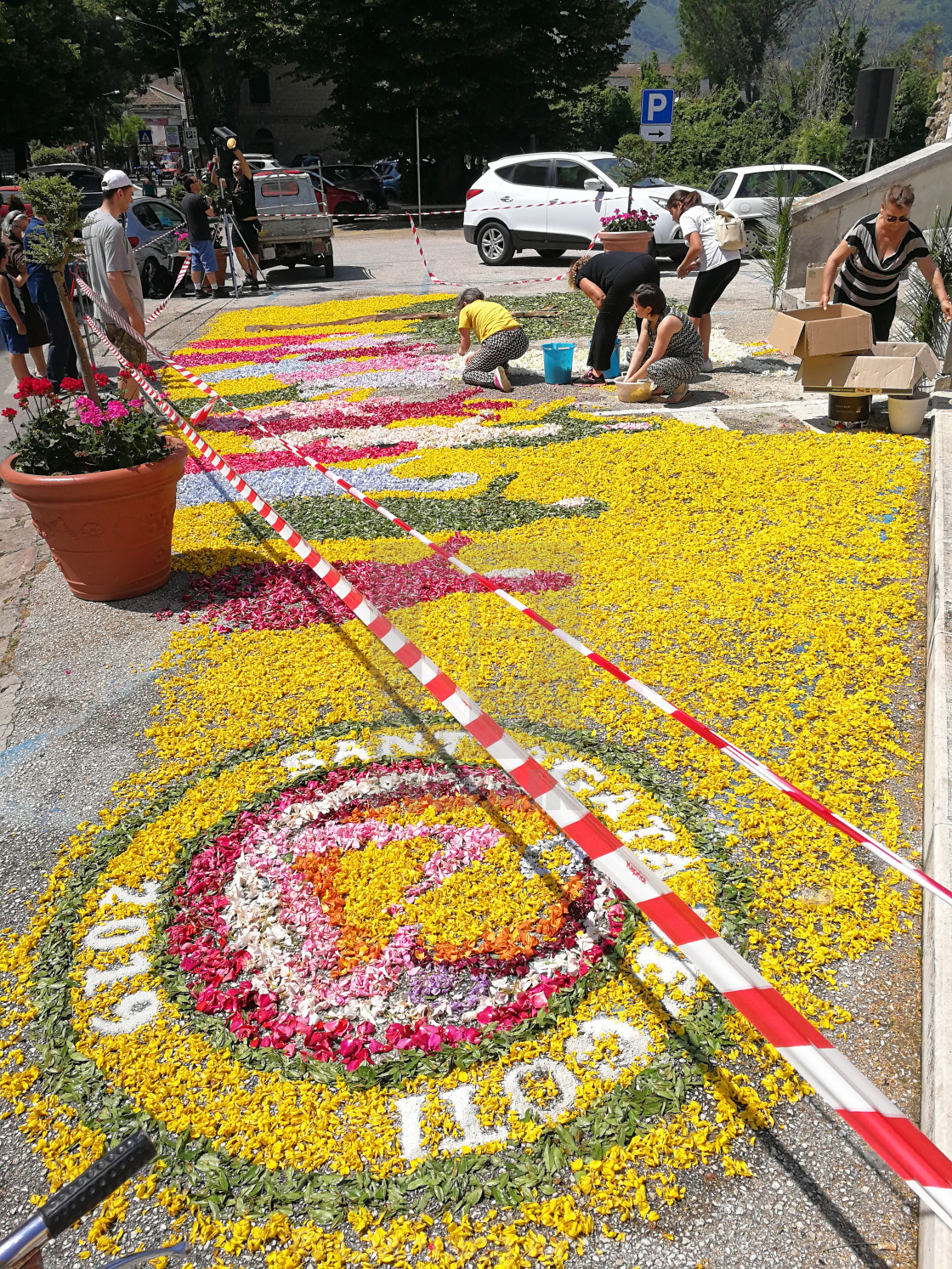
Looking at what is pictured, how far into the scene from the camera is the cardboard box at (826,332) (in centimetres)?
778

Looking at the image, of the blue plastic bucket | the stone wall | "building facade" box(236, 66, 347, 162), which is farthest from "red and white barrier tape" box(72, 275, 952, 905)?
"building facade" box(236, 66, 347, 162)

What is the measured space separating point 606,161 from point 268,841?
60.8 feet

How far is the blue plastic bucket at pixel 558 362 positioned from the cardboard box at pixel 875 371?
2.73 meters

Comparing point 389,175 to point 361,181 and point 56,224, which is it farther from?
point 56,224

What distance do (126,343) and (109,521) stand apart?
4528mm

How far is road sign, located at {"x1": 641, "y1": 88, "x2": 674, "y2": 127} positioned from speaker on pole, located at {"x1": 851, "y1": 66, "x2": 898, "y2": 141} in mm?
3425

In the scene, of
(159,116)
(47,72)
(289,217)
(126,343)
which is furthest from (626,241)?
(159,116)

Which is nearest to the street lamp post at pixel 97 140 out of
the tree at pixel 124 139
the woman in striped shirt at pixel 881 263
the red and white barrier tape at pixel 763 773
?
the tree at pixel 124 139

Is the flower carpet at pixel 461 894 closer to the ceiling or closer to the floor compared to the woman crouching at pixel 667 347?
closer to the floor

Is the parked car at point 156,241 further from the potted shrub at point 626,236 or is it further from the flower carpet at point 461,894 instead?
the flower carpet at point 461,894

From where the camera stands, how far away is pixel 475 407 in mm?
9711

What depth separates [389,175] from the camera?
38.0 meters

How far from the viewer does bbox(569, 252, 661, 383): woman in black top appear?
30.1 ft

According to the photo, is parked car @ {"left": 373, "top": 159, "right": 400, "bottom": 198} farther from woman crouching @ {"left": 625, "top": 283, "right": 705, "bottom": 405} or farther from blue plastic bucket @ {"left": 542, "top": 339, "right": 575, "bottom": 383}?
woman crouching @ {"left": 625, "top": 283, "right": 705, "bottom": 405}
